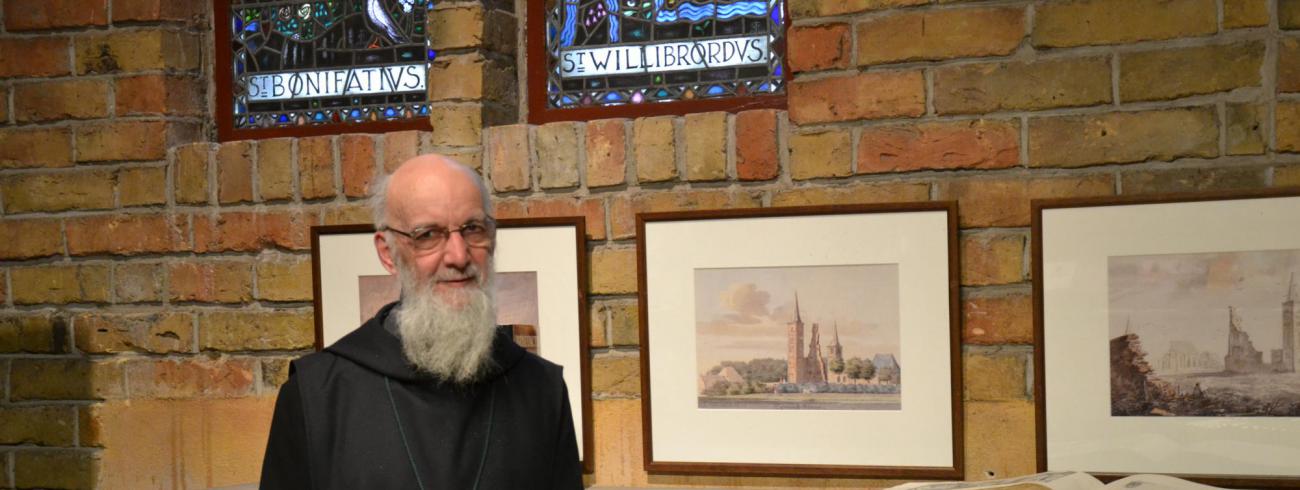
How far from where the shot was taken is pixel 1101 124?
2.44 meters

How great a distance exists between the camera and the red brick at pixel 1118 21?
2.39 m

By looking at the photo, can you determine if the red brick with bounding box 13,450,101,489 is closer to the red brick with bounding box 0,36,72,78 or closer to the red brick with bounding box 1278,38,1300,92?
the red brick with bounding box 0,36,72,78

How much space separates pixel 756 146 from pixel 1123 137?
30.1 inches

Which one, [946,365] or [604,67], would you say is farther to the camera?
[604,67]

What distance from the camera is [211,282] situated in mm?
3037

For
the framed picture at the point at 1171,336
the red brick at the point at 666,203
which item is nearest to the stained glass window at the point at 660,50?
the red brick at the point at 666,203

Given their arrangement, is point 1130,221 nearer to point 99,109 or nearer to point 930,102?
point 930,102

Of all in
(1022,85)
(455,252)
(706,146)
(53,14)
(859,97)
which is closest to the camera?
(455,252)

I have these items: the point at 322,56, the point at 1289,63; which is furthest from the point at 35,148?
the point at 1289,63

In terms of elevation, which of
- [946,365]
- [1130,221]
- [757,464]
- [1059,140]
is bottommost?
[757,464]

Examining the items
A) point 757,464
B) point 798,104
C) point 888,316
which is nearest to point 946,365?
point 888,316

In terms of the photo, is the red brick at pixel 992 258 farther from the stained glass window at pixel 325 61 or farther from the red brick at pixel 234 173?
the red brick at pixel 234 173

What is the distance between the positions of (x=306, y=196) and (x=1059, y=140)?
1.77 meters

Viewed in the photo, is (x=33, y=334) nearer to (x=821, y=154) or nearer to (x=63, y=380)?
(x=63, y=380)
